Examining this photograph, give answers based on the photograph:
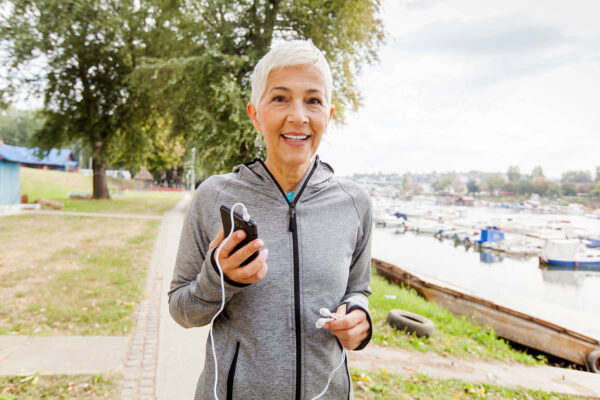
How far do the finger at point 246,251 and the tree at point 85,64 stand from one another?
22653mm

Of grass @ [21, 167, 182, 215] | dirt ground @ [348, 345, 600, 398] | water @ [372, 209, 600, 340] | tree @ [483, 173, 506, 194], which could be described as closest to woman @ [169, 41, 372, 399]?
dirt ground @ [348, 345, 600, 398]

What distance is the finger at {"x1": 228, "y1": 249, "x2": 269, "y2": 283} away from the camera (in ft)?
3.83

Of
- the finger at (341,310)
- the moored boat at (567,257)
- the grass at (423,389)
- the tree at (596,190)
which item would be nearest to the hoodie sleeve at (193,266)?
the finger at (341,310)

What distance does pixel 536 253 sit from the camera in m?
34.5

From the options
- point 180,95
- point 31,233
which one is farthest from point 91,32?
point 31,233

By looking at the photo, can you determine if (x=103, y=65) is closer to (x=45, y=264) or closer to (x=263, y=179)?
(x=45, y=264)

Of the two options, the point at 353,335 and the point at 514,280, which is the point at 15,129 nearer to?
the point at 514,280

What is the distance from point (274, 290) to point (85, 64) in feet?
85.9

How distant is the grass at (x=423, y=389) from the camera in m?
3.91

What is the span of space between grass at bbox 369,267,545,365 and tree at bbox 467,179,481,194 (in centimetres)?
9627

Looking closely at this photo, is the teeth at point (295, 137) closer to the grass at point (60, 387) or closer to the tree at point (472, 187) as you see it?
the grass at point (60, 387)

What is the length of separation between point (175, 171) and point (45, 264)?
→ 5469 centimetres

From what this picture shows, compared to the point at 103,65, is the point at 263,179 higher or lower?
lower

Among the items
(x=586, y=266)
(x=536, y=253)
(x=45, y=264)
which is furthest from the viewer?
(x=536, y=253)
